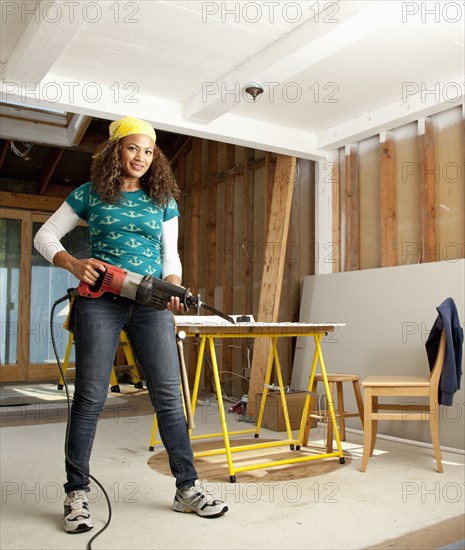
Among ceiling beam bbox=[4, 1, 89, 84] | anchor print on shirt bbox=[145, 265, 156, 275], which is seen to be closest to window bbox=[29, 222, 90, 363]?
ceiling beam bbox=[4, 1, 89, 84]

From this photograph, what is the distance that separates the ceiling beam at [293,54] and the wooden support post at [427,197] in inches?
44.9

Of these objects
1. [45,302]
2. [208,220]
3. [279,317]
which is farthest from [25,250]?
[279,317]

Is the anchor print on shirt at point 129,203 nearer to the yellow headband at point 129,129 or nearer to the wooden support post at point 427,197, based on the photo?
the yellow headband at point 129,129

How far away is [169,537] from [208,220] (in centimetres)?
489

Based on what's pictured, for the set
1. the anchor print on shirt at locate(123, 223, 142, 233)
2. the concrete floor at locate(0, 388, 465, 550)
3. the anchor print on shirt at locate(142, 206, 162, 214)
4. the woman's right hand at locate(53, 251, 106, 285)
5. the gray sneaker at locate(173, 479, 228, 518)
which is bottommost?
the concrete floor at locate(0, 388, 465, 550)

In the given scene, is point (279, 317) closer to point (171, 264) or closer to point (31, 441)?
point (31, 441)

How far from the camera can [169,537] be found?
1.95 meters

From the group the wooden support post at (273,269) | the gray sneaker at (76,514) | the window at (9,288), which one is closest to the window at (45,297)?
the window at (9,288)

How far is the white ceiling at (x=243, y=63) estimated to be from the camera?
9.72 ft

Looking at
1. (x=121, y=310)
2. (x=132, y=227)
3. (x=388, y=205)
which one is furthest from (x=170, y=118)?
(x=121, y=310)

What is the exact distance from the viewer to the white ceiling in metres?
2.96

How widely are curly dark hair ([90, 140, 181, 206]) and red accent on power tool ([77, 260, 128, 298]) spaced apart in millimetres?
281

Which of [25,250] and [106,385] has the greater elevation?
[25,250]

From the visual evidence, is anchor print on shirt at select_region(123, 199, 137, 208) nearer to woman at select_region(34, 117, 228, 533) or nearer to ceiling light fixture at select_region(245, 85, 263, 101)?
woman at select_region(34, 117, 228, 533)
